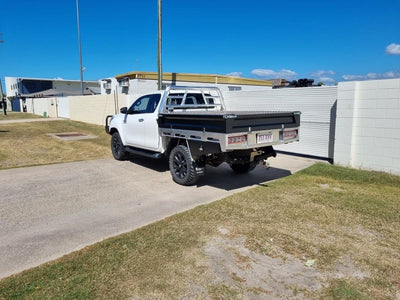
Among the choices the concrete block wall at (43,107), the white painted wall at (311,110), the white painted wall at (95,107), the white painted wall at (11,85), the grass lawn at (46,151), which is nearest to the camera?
the white painted wall at (311,110)

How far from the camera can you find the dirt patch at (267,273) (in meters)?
2.91

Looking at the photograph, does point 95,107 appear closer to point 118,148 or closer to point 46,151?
point 46,151

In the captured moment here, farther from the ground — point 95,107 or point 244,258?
point 95,107

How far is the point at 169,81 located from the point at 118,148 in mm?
12181

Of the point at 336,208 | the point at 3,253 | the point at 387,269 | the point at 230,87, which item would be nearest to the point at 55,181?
the point at 3,253

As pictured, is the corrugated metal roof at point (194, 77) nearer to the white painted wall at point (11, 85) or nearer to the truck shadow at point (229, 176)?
the truck shadow at point (229, 176)

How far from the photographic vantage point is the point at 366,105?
24.5 ft

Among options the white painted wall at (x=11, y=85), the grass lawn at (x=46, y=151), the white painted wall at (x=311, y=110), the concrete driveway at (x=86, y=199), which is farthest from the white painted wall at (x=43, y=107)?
the white painted wall at (x=11, y=85)

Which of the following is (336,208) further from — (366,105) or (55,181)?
(55,181)

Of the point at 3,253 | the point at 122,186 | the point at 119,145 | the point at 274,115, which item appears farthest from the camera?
the point at 119,145

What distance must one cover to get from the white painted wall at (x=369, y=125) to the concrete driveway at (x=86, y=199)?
125 cm

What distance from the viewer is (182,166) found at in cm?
637

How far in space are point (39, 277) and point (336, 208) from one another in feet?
14.4

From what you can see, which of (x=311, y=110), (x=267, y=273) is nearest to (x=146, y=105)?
(x=311, y=110)
